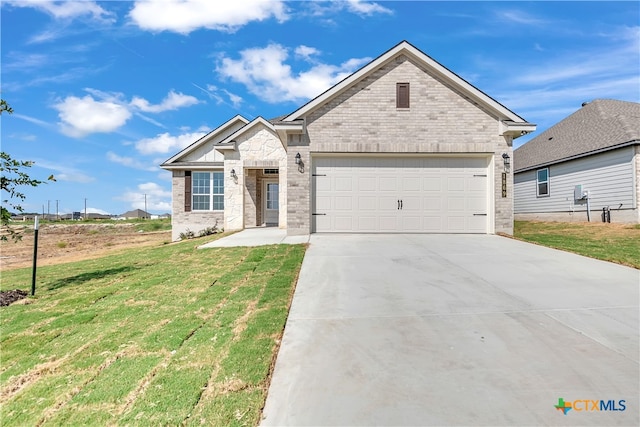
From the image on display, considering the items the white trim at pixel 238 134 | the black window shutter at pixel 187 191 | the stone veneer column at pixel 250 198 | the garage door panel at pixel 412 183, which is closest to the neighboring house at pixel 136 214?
the black window shutter at pixel 187 191

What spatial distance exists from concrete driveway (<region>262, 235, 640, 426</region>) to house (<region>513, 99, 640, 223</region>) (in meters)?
11.3

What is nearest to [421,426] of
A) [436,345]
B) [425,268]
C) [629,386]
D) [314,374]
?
[314,374]

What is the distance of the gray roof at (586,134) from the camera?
51.0ft

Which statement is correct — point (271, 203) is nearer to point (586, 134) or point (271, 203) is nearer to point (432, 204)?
point (432, 204)

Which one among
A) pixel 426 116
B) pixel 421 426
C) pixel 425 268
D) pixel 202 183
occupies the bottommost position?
pixel 421 426

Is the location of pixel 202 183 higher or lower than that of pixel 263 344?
higher

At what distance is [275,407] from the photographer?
259 centimetres

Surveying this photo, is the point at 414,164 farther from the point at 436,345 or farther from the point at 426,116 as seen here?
the point at 436,345

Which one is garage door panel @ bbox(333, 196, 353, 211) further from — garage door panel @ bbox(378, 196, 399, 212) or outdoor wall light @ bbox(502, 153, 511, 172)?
outdoor wall light @ bbox(502, 153, 511, 172)

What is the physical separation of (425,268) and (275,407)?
4.74m

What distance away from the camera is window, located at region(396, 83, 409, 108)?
11.0 meters

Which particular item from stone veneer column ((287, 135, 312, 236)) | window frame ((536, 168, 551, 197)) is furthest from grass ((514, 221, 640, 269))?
stone veneer column ((287, 135, 312, 236))

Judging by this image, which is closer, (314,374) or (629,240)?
(314,374)

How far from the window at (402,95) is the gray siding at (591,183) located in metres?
11.1
